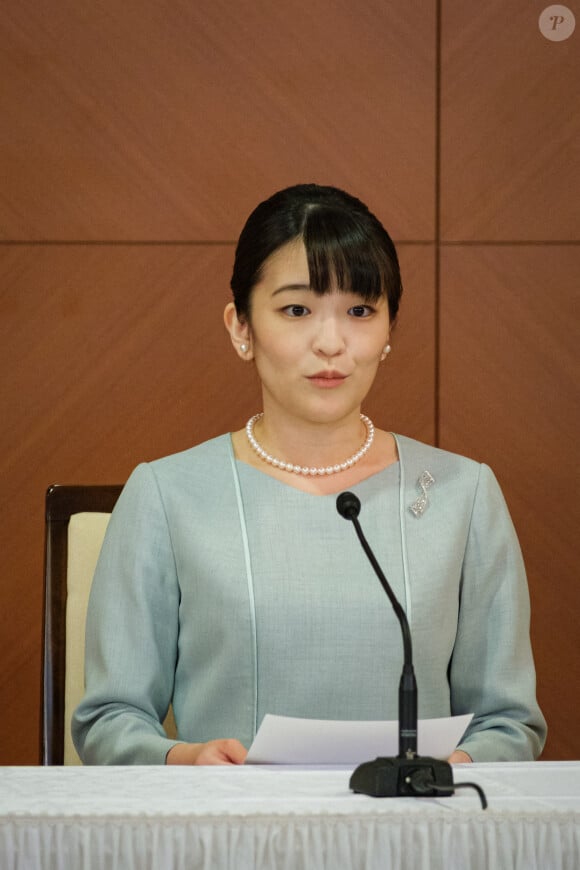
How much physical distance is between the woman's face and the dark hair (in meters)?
0.02

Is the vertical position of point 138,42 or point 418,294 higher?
point 138,42

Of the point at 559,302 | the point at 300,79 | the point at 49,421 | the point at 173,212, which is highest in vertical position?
the point at 300,79

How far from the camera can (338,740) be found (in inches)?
50.5

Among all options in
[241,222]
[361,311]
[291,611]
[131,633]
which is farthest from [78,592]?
[241,222]

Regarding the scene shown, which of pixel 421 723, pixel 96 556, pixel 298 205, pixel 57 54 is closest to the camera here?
pixel 421 723

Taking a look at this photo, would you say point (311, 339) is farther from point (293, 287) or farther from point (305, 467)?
point (305, 467)

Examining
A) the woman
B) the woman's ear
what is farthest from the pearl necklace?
the woman's ear

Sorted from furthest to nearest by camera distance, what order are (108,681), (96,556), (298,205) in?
(96,556) → (298,205) → (108,681)

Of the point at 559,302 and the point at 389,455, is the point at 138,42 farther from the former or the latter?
the point at 389,455

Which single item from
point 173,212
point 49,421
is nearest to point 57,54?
point 173,212

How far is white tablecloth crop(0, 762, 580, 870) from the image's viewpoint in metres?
1.07

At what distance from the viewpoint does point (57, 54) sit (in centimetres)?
273

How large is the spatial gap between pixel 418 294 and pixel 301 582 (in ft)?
3.87

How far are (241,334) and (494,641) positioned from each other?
60 cm
